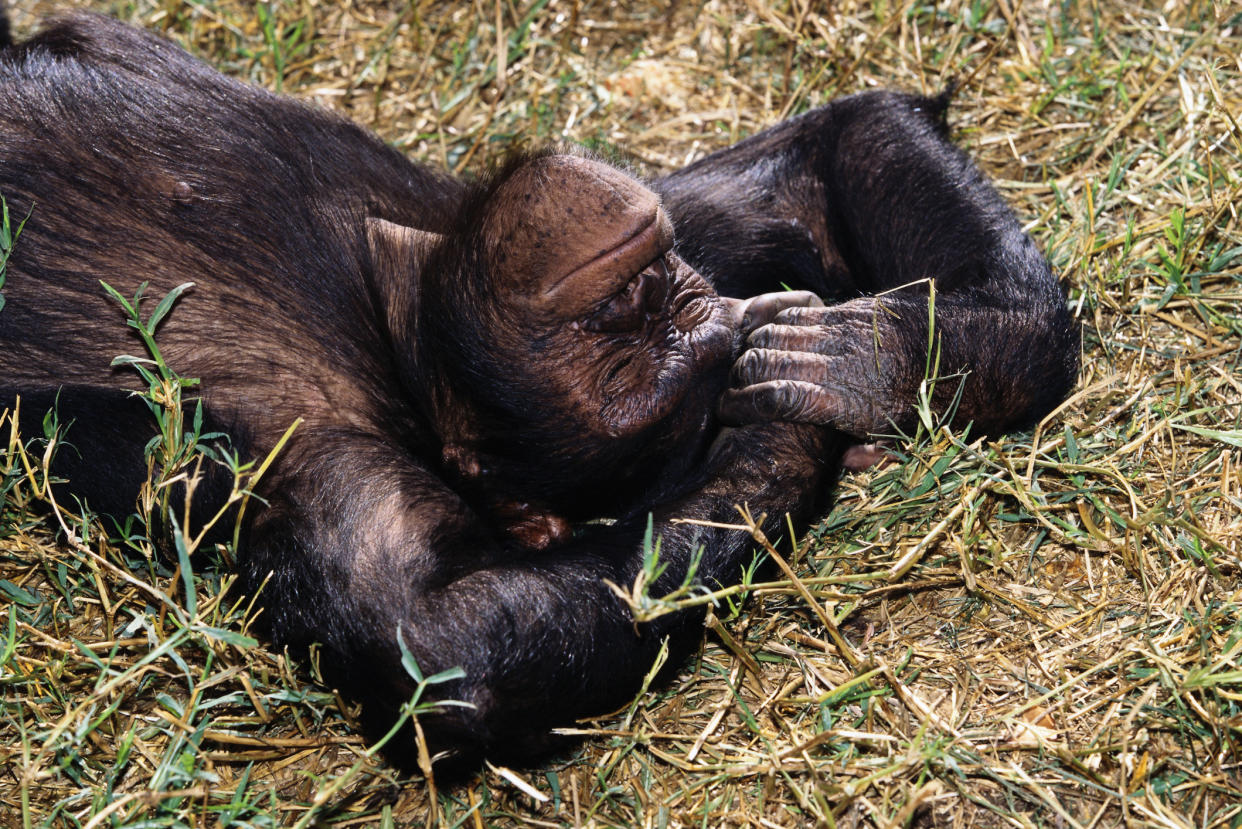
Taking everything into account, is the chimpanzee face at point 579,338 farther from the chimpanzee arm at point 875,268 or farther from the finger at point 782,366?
the chimpanzee arm at point 875,268

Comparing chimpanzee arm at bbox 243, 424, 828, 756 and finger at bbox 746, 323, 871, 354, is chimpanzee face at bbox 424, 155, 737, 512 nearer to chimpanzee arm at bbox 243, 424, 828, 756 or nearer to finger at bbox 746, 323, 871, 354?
finger at bbox 746, 323, 871, 354

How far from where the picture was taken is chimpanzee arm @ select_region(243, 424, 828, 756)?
2.68 m

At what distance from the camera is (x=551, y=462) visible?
311 cm

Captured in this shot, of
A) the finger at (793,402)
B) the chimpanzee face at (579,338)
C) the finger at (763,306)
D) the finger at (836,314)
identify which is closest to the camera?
the chimpanzee face at (579,338)

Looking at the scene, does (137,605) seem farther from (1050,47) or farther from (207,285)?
(1050,47)

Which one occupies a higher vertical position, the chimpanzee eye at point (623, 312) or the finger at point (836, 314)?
the chimpanzee eye at point (623, 312)

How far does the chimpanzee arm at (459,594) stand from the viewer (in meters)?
2.68

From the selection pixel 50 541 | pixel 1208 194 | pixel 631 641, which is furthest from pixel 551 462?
pixel 1208 194

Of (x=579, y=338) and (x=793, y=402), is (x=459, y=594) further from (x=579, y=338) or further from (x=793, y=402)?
(x=793, y=402)

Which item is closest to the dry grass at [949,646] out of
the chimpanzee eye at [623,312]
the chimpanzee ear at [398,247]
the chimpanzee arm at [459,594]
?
the chimpanzee arm at [459,594]

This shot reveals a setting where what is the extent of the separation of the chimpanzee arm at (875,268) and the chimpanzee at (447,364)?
1 centimetres

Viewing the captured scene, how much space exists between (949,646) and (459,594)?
1186 millimetres

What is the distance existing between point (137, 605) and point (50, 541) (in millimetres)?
397

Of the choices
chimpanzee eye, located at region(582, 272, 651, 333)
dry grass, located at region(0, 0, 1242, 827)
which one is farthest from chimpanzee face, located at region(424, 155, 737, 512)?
dry grass, located at region(0, 0, 1242, 827)
